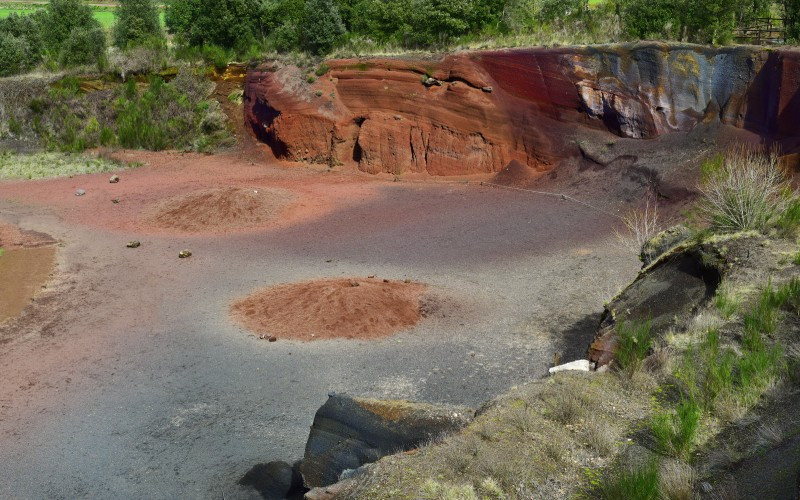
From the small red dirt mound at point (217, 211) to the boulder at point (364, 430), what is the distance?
1234 centimetres

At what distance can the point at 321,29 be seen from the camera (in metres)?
30.2

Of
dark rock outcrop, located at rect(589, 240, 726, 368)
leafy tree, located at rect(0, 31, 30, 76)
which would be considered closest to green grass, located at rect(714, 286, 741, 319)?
dark rock outcrop, located at rect(589, 240, 726, 368)

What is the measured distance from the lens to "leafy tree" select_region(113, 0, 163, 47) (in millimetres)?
36156

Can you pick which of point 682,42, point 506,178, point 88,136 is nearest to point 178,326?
point 506,178

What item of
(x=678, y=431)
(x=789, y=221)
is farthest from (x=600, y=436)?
(x=789, y=221)

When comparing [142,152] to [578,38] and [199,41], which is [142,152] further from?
[578,38]

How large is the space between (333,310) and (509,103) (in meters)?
13.5

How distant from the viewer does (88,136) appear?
1220 inches

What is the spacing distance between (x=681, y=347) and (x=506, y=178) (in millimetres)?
15448

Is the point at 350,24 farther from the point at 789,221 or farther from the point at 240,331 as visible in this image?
the point at 789,221

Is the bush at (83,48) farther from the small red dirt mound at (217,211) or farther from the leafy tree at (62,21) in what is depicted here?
the small red dirt mound at (217,211)

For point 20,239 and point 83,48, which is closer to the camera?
point 20,239

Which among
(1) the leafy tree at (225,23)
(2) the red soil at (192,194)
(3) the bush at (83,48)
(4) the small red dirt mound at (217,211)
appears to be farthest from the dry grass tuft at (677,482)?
(3) the bush at (83,48)

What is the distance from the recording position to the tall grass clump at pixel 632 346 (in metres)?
8.07
